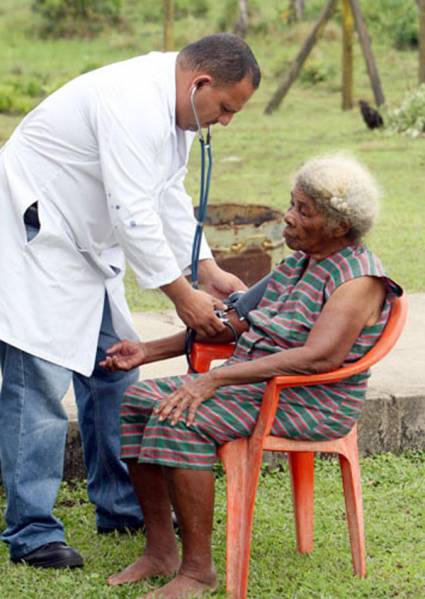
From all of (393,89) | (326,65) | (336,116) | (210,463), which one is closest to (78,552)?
(210,463)

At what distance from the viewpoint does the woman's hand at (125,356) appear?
426 cm

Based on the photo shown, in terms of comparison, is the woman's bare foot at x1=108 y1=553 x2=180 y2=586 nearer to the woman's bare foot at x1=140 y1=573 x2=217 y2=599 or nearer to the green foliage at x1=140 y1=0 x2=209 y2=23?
the woman's bare foot at x1=140 y1=573 x2=217 y2=599

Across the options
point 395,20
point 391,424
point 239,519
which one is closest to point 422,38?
point 395,20

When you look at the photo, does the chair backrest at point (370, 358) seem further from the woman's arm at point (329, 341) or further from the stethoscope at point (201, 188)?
the stethoscope at point (201, 188)

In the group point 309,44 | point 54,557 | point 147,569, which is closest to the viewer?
point 147,569

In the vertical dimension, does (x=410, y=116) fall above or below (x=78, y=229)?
below

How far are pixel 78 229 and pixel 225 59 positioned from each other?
0.70 m

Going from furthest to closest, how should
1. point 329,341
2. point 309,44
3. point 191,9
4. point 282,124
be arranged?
point 191,9, point 282,124, point 309,44, point 329,341

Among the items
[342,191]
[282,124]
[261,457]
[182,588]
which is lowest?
[282,124]

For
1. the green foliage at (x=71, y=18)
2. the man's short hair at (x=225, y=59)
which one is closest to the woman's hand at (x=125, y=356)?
the man's short hair at (x=225, y=59)

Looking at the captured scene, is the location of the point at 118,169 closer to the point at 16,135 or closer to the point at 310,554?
the point at 16,135

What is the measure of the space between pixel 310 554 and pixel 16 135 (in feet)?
5.41

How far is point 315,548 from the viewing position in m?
4.35

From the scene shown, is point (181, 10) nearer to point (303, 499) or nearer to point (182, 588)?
point (303, 499)
